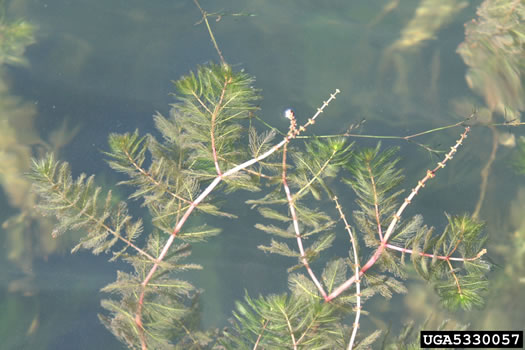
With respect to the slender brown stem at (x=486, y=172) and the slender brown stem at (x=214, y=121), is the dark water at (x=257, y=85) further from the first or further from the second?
the slender brown stem at (x=214, y=121)

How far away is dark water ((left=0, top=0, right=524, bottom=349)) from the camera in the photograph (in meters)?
2.88

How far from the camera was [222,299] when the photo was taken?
9.77 ft

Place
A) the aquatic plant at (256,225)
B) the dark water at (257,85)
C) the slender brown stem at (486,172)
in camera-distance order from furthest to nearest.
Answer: the slender brown stem at (486,172) < the dark water at (257,85) < the aquatic plant at (256,225)

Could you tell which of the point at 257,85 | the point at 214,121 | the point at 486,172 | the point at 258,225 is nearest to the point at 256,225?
the point at 258,225

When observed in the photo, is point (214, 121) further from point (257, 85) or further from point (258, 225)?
point (257, 85)

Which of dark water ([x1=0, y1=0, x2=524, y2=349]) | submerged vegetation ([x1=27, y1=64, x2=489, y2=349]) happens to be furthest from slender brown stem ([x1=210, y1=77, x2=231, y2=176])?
dark water ([x1=0, y1=0, x2=524, y2=349])

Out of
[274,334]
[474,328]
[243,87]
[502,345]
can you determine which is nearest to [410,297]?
[474,328]

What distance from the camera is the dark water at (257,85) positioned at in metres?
2.88

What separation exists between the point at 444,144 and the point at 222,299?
1802 millimetres

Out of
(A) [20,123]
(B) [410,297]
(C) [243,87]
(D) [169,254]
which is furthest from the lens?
(B) [410,297]

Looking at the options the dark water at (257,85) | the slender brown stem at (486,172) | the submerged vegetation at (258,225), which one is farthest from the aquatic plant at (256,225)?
the slender brown stem at (486,172)

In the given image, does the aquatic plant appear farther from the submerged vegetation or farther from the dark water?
the dark water

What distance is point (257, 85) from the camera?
293 centimetres

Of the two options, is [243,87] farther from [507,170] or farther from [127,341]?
[507,170]
